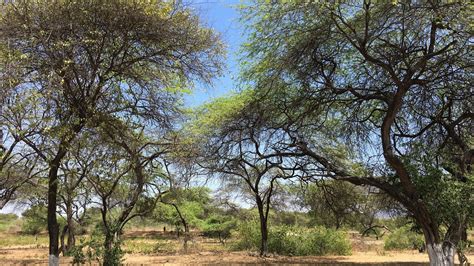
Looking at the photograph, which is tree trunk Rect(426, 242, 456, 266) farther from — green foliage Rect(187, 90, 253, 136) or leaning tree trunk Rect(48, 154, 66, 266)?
leaning tree trunk Rect(48, 154, 66, 266)

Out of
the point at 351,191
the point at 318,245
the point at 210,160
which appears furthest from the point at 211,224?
the point at 210,160

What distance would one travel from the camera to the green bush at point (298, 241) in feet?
77.5

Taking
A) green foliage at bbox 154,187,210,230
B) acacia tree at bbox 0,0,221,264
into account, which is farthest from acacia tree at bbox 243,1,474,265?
green foliage at bbox 154,187,210,230

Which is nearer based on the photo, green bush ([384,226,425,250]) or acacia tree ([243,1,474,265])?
acacia tree ([243,1,474,265])

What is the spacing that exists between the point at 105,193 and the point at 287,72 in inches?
238

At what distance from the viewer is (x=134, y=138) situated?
11.3 metres

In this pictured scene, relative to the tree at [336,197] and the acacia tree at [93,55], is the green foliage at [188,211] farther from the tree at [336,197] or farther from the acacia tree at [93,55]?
the acacia tree at [93,55]

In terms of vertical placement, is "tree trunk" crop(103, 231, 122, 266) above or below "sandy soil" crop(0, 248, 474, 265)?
above

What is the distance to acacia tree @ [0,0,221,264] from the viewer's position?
780 cm

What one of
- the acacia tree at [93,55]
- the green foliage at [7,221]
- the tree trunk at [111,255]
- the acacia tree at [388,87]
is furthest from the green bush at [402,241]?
the green foliage at [7,221]

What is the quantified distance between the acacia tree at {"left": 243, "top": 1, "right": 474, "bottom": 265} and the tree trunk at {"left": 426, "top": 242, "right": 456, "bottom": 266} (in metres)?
0.02

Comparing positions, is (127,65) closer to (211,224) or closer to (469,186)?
(469,186)

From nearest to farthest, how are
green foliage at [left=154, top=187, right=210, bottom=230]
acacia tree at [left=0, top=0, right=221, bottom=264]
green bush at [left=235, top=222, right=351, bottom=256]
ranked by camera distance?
1. acacia tree at [left=0, top=0, right=221, bottom=264]
2. green bush at [left=235, top=222, right=351, bottom=256]
3. green foliage at [left=154, top=187, right=210, bottom=230]

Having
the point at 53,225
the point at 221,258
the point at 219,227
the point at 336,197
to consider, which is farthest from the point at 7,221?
the point at 53,225
